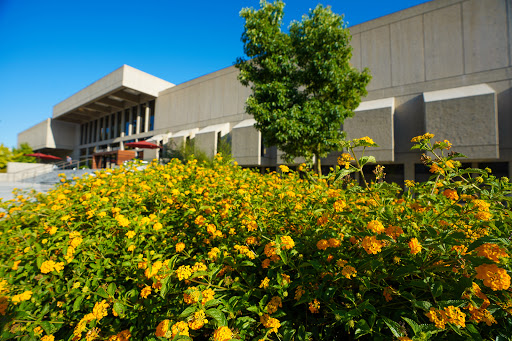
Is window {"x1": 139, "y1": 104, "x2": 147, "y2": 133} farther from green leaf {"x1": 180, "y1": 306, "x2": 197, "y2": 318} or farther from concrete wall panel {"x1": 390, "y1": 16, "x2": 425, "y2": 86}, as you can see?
green leaf {"x1": 180, "y1": 306, "x2": 197, "y2": 318}

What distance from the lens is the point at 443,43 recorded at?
33.1 ft

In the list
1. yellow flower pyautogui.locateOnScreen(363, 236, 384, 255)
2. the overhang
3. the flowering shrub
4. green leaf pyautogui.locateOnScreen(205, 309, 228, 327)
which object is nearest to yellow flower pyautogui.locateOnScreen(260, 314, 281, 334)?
the flowering shrub

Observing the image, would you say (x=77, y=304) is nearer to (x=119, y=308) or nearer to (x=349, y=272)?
(x=119, y=308)

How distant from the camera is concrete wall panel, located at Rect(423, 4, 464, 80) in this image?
981 cm

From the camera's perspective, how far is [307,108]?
760 cm

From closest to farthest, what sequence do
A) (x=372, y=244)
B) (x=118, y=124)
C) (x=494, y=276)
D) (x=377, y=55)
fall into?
(x=494, y=276) → (x=372, y=244) → (x=377, y=55) → (x=118, y=124)

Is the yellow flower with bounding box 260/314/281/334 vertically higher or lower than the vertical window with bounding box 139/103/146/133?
lower

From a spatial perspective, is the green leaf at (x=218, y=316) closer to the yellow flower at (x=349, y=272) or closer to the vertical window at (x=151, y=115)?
the yellow flower at (x=349, y=272)

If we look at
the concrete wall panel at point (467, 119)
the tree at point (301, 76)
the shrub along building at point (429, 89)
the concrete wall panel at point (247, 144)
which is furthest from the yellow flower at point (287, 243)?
the concrete wall panel at point (247, 144)

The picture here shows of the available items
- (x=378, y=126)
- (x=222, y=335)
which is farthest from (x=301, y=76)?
(x=222, y=335)

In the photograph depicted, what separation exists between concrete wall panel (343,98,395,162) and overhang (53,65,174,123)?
20.8 m

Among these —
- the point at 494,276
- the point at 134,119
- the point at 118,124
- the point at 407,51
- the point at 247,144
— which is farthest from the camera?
the point at 118,124

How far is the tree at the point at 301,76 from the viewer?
7.48 meters

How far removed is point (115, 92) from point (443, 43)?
27.1m
